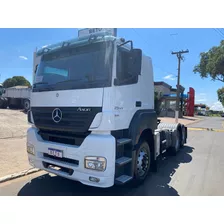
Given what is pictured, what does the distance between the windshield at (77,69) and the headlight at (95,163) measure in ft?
3.93

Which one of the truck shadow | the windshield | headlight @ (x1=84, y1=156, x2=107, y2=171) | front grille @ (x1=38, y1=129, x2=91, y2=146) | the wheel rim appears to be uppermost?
the windshield

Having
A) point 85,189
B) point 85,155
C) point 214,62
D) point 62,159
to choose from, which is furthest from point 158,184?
point 214,62

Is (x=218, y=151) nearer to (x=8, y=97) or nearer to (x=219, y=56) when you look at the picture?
(x=219, y=56)

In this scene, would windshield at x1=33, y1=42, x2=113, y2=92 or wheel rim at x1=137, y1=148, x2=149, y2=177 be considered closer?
windshield at x1=33, y1=42, x2=113, y2=92

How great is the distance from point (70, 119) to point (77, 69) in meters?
0.92

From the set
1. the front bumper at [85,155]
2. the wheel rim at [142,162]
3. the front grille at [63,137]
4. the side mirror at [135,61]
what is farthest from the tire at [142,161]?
the side mirror at [135,61]

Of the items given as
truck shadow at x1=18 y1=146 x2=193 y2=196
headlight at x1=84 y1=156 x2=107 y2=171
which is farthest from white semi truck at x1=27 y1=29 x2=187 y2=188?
truck shadow at x1=18 y1=146 x2=193 y2=196

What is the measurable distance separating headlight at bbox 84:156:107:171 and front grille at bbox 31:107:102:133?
485 millimetres

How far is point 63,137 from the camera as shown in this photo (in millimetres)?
3428

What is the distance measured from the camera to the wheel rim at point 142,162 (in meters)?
3.99

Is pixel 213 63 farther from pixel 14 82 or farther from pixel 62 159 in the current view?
pixel 14 82

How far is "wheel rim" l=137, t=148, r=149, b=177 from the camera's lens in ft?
13.1

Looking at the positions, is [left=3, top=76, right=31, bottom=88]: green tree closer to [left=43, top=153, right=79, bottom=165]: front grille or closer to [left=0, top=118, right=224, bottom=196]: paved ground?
[left=0, top=118, right=224, bottom=196]: paved ground

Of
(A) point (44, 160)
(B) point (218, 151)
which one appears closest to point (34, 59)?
(A) point (44, 160)
